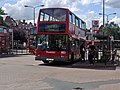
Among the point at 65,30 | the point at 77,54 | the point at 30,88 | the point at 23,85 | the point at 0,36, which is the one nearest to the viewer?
the point at 30,88

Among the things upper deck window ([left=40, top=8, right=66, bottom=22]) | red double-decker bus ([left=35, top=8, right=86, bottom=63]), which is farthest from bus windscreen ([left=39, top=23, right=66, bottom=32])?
upper deck window ([left=40, top=8, right=66, bottom=22])

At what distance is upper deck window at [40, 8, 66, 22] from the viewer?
A: 969 inches

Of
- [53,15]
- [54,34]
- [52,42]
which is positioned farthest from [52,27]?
[52,42]

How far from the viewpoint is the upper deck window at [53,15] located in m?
24.6

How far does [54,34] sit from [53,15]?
1485 millimetres

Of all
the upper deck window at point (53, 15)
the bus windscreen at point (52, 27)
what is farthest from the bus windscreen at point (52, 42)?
the upper deck window at point (53, 15)

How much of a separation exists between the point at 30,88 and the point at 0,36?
3281cm

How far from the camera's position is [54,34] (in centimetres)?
2480

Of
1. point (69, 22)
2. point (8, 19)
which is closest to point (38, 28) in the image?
point (69, 22)

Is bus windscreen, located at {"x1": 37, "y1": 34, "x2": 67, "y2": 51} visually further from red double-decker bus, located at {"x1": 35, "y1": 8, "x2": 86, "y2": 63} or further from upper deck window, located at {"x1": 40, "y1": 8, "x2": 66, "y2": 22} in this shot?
upper deck window, located at {"x1": 40, "y1": 8, "x2": 66, "y2": 22}

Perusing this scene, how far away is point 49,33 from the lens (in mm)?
24828

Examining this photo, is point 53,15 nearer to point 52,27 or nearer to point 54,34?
point 52,27

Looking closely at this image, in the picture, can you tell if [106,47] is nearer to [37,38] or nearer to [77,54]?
[77,54]

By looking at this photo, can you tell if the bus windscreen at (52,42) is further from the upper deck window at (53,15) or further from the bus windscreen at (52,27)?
the upper deck window at (53,15)
